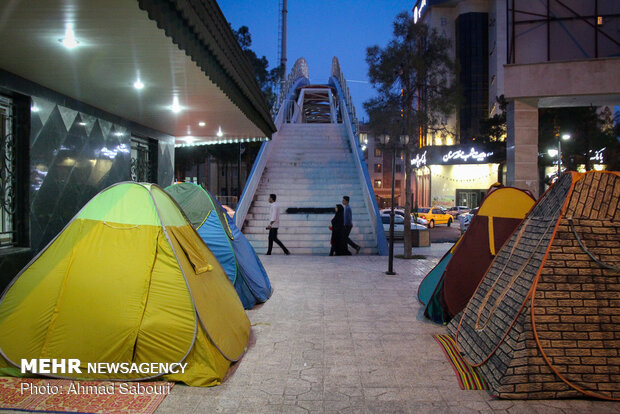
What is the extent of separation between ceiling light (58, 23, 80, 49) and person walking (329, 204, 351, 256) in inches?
328

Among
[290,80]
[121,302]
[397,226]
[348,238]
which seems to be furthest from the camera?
[290,80]

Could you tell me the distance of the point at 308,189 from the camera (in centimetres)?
1591

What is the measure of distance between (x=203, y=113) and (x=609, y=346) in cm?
720

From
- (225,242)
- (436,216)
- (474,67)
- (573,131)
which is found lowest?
(436,216)

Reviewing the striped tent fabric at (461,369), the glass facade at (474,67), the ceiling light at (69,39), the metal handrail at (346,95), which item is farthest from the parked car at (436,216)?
the ceiling light at (69,39)

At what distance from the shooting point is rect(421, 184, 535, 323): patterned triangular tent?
18.7 ft

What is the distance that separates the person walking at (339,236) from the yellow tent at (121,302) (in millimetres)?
7493

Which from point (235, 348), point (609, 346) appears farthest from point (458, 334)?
point (235, 348)

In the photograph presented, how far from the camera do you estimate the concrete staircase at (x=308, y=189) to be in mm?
13383

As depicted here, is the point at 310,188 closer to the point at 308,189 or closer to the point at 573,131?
the point at 308,189

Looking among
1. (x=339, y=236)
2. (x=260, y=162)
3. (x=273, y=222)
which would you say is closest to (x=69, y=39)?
(x=273, y=222)

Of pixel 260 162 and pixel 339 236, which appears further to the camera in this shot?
pixel 260 162

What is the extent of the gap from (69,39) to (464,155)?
129ft

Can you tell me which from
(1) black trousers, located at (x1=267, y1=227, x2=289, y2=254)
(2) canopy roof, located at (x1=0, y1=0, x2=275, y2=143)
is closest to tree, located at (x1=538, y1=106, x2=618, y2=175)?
(1) black trousers, located at (x1=267, y1=227, x2=289, y2=254)
